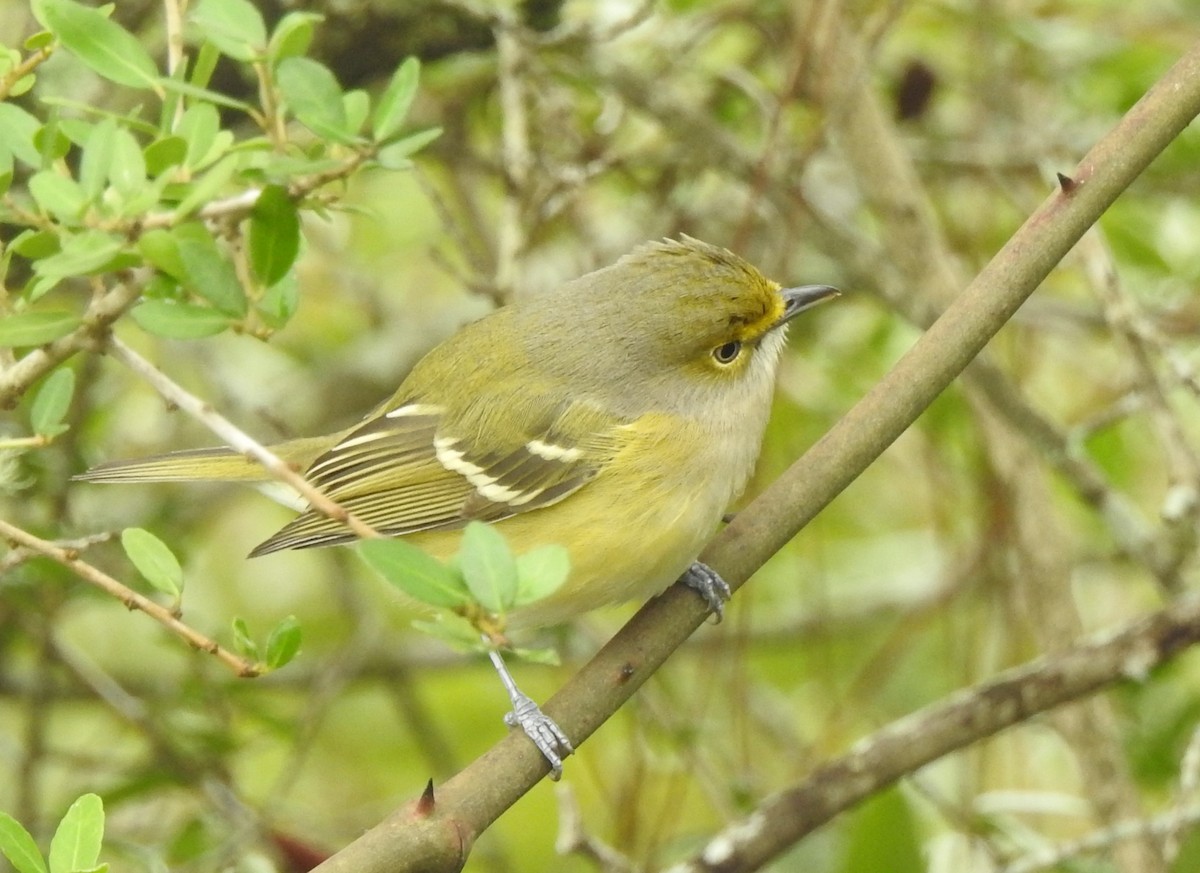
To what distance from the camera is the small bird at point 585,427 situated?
9.54 ft

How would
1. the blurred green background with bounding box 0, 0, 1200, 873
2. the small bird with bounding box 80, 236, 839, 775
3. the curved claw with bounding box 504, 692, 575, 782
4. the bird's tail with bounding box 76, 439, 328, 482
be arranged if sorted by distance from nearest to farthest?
the curved claw with bounding box 504, 692, 575, 782, the small bird with bounding box 80, 236, 839, 775, the bird's tail with bounding box 76, 439, 328, 482, the blurred green background with bounding box 0, 0, 1200, 873

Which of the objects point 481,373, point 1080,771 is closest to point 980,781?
point 1080,771

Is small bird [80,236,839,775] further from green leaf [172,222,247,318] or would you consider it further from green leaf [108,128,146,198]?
green leaf [108,128,146,198]

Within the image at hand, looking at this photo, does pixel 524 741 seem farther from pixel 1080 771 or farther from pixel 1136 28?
pixel 1136 28

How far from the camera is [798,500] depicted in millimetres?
2285

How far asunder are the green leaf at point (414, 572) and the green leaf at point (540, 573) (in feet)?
0.21

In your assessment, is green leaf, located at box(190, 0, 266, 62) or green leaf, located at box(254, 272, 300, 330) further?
green leaf, located at box(254, 272, 300, 330)

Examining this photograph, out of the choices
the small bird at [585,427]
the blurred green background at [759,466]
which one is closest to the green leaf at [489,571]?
the small bird at [585,427]

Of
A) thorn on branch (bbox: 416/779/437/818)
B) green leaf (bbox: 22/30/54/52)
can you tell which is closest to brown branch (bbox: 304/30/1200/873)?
thorn on branch (bbox: 416/779/437/818)

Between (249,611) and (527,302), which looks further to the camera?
(249,611)

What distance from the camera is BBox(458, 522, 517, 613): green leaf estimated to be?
65.2 inches

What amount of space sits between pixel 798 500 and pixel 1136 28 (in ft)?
8.38

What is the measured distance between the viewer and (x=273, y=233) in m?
1.89

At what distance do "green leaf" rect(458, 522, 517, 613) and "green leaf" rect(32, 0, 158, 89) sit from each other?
68cm
